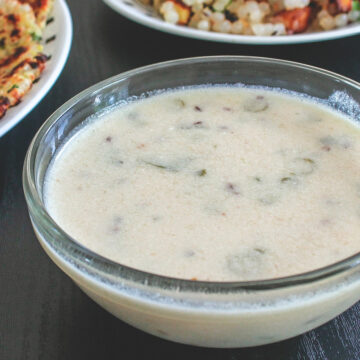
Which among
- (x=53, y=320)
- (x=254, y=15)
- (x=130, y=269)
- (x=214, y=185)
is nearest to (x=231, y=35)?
(x=254, y=15)

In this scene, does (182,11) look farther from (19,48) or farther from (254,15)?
(19,48)

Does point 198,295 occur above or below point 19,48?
above

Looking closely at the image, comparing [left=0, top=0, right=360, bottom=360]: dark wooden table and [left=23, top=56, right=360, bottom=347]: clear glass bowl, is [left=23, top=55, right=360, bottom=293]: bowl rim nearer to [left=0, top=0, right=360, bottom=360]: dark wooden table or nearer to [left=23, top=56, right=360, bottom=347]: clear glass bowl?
[left=23, top=56, right=360, bottom=347]: clear glass bowl

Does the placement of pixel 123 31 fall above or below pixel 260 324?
below

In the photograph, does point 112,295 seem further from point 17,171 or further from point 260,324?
point 17,171

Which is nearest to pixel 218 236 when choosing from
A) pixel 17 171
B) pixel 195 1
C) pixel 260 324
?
pixel 260 324

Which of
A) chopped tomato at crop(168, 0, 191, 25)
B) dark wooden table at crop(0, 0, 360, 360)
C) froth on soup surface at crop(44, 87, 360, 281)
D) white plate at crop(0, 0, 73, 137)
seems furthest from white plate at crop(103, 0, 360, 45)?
froth on soup surface at crop(44, 87, 360, 281)
